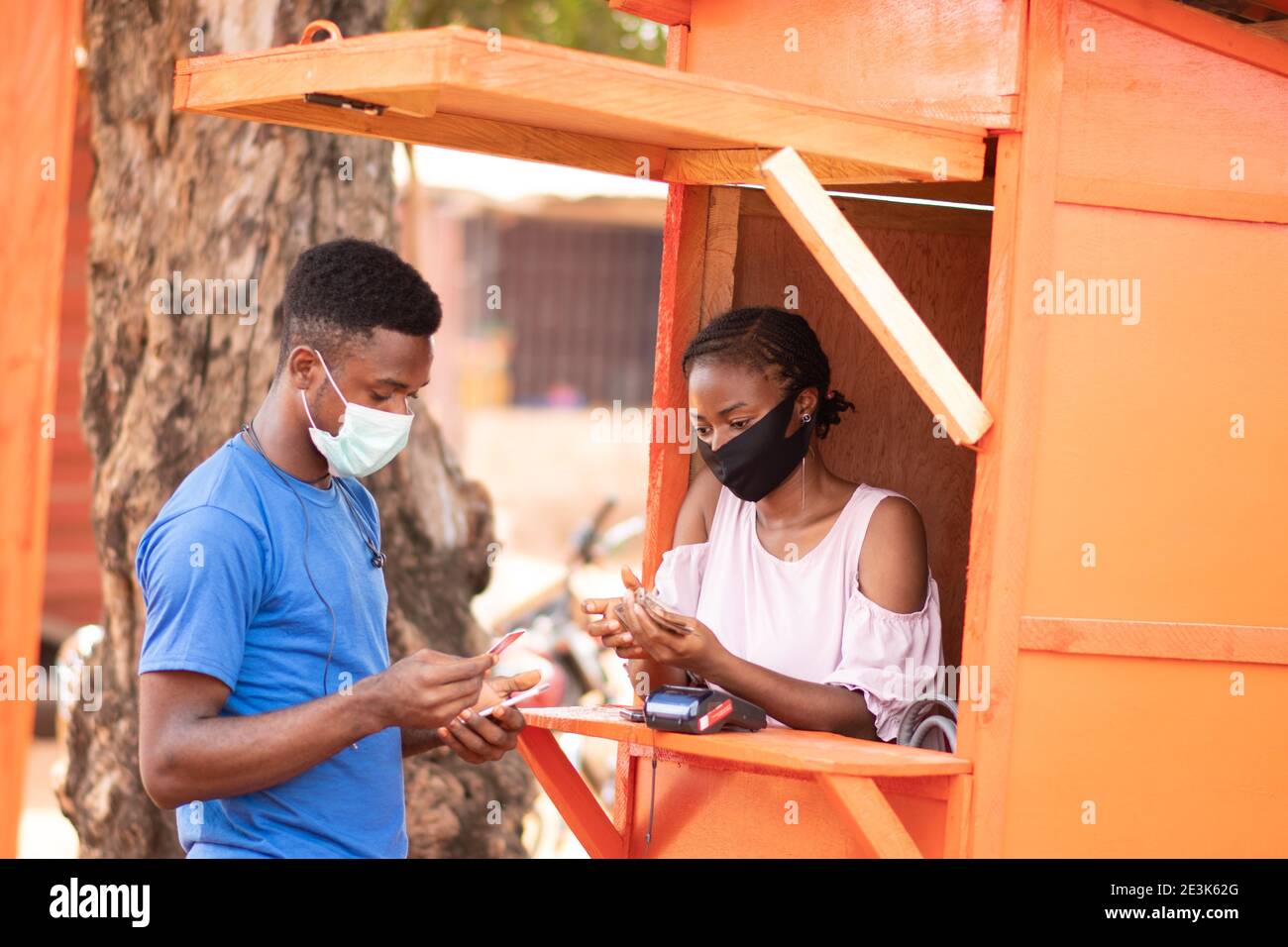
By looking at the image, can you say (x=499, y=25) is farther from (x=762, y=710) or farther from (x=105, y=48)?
(x=762, y=710)

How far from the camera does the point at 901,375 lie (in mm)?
4484

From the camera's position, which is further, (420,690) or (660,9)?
(660,9)

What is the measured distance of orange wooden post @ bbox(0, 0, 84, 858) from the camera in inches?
108

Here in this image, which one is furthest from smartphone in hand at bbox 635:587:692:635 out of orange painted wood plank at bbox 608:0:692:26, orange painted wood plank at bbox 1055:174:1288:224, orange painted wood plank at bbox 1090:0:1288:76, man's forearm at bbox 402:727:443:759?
orange painted wood plank at bbox 608:0:692:26

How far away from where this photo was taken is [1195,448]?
326 centimetres

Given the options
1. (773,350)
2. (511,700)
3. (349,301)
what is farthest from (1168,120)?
(511,700)

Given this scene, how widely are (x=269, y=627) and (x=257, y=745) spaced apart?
264mm

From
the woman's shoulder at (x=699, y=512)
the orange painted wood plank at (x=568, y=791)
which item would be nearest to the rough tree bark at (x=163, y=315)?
Answer: the orange painted wood plank at (x=568, y=791)

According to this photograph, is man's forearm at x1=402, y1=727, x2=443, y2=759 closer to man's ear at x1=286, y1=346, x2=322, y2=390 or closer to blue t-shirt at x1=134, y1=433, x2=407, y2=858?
blue t-shirt at x1=134, y1=433, x2=407, y2=858

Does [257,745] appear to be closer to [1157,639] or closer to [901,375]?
[1157,639]

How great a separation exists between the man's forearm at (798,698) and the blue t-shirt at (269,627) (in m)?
0.75

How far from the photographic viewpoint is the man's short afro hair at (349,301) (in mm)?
3115
